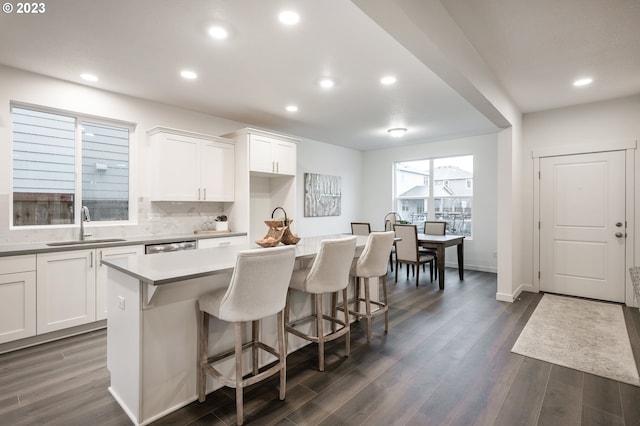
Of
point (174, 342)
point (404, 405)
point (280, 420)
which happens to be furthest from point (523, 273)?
point (174, 342)

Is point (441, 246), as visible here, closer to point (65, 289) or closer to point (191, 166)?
point (191, 166)

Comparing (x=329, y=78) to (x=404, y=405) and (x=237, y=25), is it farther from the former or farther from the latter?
(x=404, y=405)

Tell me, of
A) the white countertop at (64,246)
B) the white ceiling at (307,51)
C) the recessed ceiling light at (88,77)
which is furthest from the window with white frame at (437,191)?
the recessed ceiling light at (88,77)

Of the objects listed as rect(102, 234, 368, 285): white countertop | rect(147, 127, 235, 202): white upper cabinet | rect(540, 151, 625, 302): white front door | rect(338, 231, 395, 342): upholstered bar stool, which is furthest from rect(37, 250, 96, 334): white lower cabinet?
rect(540, 151, 625, 302): white front door

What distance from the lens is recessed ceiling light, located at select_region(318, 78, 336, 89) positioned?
3362 mm

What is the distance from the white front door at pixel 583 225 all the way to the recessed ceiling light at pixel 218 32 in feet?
14.8

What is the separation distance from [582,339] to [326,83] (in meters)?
3.58

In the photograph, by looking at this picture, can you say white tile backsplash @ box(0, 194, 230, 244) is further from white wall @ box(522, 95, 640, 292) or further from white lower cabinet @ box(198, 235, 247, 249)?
white wall @ box(522, 95, 640, 292)

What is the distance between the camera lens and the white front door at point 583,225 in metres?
4.05

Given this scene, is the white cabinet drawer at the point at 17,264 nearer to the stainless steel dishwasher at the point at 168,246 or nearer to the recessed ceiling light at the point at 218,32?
the stainless steel dishwasher at the point at 168,246

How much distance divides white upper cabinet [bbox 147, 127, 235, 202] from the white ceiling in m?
0.48

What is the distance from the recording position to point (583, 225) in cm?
428

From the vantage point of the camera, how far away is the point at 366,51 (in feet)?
9.02
